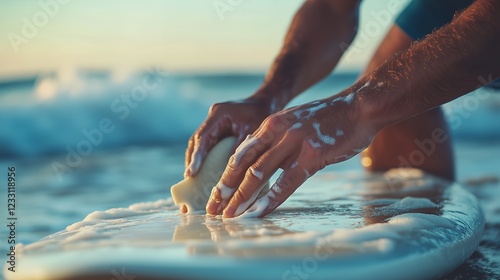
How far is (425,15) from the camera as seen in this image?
2.79 meters

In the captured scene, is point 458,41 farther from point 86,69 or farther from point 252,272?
point 86,69

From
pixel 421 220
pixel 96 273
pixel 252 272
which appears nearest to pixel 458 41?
pixel 421 220

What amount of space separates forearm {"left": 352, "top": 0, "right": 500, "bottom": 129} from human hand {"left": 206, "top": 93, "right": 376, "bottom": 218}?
0.05 metres

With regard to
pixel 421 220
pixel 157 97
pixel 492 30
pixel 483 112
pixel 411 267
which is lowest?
pixel 411 267

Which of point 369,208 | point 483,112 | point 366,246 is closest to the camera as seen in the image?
point 366,246

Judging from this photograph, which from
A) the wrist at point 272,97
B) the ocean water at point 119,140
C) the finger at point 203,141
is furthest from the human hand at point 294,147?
the wrist at point 272,97

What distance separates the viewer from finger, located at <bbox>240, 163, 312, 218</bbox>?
63.3 inches

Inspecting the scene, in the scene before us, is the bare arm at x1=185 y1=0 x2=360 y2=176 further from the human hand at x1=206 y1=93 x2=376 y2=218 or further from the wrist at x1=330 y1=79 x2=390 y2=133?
the wrist at x1=330 y1=79 x2=390 y2=133

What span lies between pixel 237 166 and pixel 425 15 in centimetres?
145

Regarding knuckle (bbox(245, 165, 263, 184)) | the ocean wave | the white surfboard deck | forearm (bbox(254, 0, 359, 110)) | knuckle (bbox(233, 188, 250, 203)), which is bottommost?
the white surfboard deck

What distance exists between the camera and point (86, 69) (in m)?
8.00

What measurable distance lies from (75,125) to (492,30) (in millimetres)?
5835

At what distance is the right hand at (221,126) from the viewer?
2.01m

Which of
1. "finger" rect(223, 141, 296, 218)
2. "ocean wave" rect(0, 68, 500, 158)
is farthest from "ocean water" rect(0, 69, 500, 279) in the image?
"finger" rect(223, 141, 296, 218)
